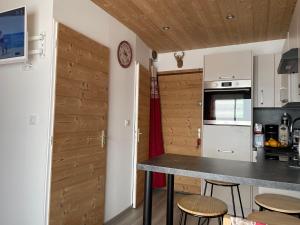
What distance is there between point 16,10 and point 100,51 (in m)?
0.83

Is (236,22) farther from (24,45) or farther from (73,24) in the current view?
(24,45)

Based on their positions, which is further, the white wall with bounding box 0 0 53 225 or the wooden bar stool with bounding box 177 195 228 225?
the white wall with bounding box 0 0 53 225

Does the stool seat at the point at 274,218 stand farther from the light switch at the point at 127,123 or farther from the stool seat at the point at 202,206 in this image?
the light switch at the point at 127,123

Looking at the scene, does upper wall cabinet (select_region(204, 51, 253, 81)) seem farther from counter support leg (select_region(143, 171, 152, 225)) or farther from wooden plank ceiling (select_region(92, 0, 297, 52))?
counter support leg (select_region(143, 171, 152, 225))

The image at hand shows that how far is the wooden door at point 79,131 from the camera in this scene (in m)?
2.00

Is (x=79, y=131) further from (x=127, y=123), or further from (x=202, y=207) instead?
(x=202, y=207)

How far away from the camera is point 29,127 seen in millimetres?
2035

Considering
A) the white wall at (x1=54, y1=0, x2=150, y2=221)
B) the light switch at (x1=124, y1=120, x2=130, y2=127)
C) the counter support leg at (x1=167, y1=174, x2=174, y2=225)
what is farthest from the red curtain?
the counter support leg at (x1=167, y1=174, x2=174, y2=225)

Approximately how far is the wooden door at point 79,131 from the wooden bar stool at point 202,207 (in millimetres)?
1033

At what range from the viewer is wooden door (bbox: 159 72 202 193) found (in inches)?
154

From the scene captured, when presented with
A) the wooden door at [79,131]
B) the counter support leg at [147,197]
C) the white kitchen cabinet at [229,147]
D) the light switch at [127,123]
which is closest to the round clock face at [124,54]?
the wooden door at [79,131]

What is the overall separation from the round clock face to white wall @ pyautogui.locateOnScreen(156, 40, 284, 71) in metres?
1.14

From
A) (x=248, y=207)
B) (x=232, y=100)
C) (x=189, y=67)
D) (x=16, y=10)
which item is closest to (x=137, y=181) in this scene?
(x=248, y=207)

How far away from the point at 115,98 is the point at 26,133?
111 cm
